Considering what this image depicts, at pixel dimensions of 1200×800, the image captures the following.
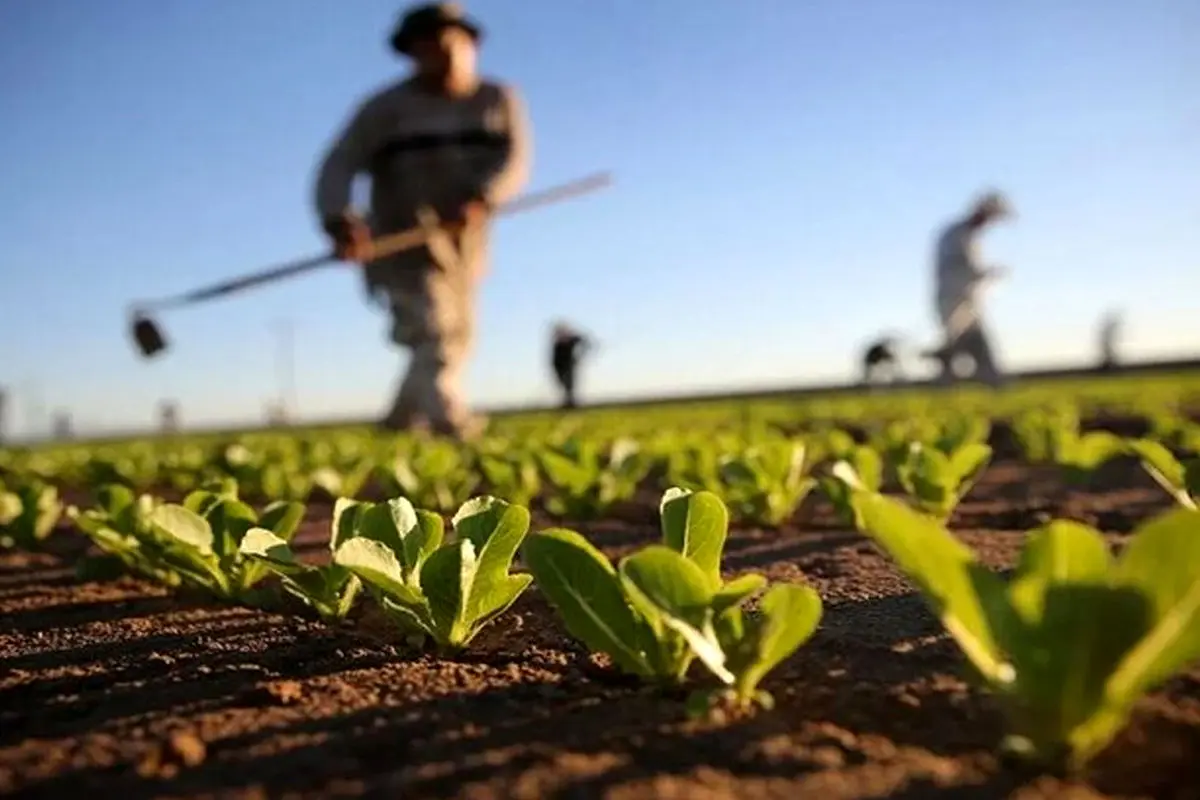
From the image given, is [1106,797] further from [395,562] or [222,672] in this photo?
[222,672]

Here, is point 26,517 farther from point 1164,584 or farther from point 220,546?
point 1164,584

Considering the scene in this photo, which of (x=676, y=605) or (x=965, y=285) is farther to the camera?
(x=965, y=285)

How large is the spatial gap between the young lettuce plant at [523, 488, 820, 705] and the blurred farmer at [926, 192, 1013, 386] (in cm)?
1254

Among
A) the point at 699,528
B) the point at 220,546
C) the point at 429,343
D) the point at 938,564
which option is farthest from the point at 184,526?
the point at 429,343

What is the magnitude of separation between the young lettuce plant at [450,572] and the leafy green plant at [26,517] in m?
1.79

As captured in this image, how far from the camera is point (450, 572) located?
4.21 ft

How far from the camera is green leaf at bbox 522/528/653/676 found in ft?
3.79

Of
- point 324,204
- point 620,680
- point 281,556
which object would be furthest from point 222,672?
point 324,204

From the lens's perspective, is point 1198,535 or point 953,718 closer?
point 1198,535

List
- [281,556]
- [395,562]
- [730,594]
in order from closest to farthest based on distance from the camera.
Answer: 1. [730,594]
2. [395,562]
3. [281,556]

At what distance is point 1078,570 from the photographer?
0.88 metres

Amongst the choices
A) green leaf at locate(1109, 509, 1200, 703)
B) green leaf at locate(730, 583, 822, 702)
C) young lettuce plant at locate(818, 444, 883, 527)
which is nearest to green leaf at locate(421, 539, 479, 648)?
green leaf at locate(730, 583, 822, 702)

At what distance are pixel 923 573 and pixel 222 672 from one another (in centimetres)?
92

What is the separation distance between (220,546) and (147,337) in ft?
16.1
